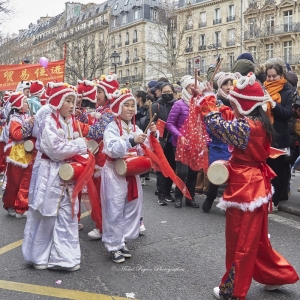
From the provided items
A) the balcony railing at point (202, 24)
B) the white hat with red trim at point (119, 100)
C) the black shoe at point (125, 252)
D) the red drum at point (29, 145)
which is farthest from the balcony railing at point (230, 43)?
the black shoe at point (125, 252)

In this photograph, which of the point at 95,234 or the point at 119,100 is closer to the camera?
the point at 119,100

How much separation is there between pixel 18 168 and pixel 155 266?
3.24 metres

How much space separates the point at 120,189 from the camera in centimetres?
465

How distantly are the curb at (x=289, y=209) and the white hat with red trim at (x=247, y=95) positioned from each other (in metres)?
3.42

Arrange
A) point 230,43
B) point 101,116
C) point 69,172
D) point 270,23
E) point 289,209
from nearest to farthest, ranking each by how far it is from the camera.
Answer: point 69,172 → point 101,116 → point 289,209 → point 270,23 → point 230,43

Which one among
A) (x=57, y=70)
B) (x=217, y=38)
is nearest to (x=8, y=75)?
(x=57, y=70)

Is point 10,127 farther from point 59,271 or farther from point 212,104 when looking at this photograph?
point 212,104

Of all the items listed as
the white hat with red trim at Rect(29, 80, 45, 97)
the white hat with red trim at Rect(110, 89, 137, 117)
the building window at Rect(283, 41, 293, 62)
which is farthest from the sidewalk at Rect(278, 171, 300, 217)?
the building window at Rect(283, 41, 293, 62)

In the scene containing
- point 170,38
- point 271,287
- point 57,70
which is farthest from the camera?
point 170,38

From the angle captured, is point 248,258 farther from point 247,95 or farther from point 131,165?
point 131,165

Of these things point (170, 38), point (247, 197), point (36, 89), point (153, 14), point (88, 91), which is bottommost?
point (247, 197)

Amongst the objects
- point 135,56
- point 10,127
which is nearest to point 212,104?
point 10,127

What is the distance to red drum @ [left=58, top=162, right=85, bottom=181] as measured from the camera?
4.31 m

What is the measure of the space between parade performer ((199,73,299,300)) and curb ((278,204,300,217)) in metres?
2.98
